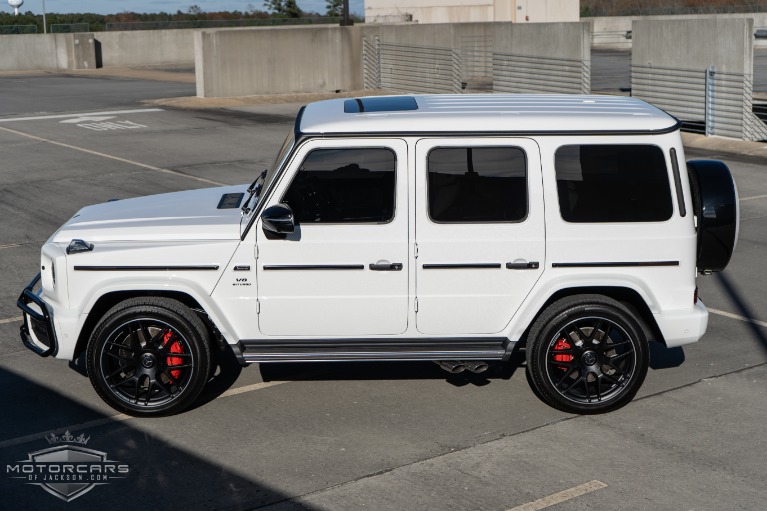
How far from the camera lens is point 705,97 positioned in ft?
70.4

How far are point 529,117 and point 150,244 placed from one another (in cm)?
272

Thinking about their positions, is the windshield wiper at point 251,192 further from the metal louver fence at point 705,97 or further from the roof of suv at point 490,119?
the metal louver fence at point 705,97

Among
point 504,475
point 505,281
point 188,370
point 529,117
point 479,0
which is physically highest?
point 479,0

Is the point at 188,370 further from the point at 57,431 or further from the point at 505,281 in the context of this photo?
the point at 505,281

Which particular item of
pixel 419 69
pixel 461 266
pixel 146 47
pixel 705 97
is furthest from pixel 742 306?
pixel 146 47

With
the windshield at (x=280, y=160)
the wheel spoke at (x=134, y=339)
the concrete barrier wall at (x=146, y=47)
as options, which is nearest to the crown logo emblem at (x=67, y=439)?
the wheel spoke at (x=134, y=339)

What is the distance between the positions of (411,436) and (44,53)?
1910 inches

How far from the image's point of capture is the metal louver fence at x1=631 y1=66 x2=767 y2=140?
2069cm

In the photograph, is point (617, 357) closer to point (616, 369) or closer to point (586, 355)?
point (616, 369)

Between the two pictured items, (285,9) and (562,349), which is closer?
(562,349)

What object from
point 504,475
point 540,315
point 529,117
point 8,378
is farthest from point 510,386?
point 8,378

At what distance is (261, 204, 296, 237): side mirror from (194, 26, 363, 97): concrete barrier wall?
24106 mm

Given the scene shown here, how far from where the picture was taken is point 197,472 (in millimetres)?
6371

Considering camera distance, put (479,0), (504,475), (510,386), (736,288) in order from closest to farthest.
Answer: (504,475)
(510,386)
(736,288)
(479,0)
